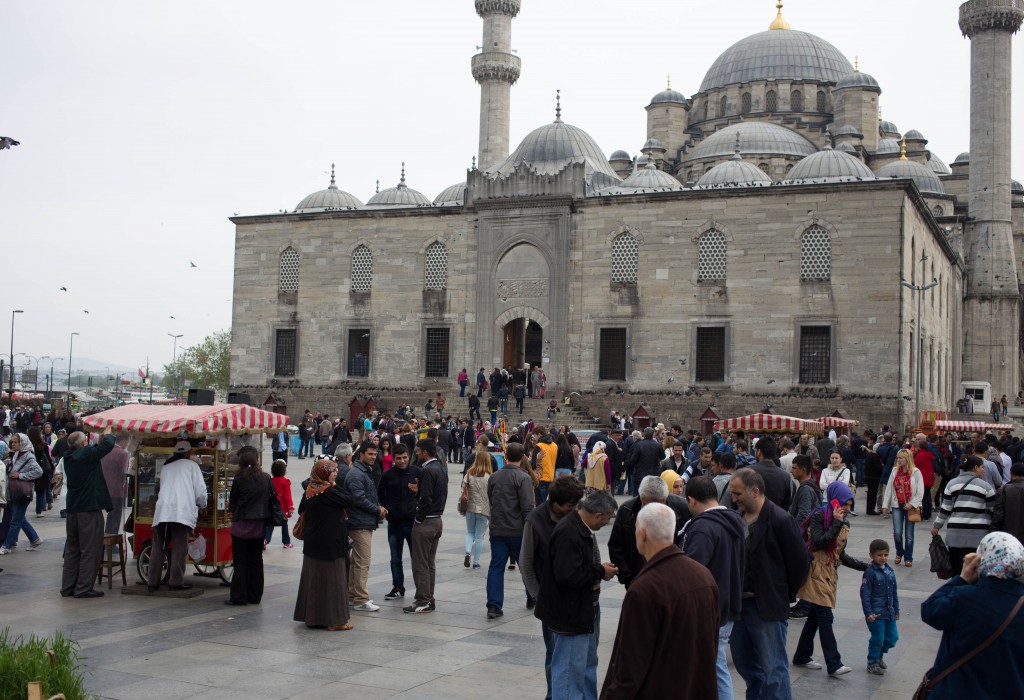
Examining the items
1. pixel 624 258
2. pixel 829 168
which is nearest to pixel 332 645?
pixel 624 258

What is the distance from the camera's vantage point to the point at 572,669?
6059 mm

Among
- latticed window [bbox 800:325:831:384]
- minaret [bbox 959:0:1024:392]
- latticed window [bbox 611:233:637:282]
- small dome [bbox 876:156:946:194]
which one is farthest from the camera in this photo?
small dome [bbox 876:156:946:194]

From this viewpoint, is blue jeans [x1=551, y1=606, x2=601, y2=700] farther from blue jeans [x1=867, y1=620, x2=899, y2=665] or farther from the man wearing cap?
the man wearing cap

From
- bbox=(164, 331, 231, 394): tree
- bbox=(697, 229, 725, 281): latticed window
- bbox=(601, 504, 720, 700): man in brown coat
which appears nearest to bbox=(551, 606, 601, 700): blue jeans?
bbox=(601, 504, 720, 700): man in brown coat

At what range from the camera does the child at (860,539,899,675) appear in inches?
316

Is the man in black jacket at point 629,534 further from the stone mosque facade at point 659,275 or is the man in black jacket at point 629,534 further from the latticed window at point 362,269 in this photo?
the latticed window at point 362,269

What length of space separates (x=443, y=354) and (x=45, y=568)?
2520cm

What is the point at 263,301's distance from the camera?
39688mm

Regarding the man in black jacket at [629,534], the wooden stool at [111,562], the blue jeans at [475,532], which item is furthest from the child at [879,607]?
the wooden stool at [111,562]

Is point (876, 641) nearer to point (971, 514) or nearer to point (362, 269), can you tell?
point (971, 514)

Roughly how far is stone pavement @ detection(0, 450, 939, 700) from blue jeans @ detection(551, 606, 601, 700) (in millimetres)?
1129

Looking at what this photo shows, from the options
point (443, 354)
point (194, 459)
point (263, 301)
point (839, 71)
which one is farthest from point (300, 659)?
point (839, 71)

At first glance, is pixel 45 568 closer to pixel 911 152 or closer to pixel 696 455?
pixel 696 455

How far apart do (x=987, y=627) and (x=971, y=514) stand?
17.9 feet
